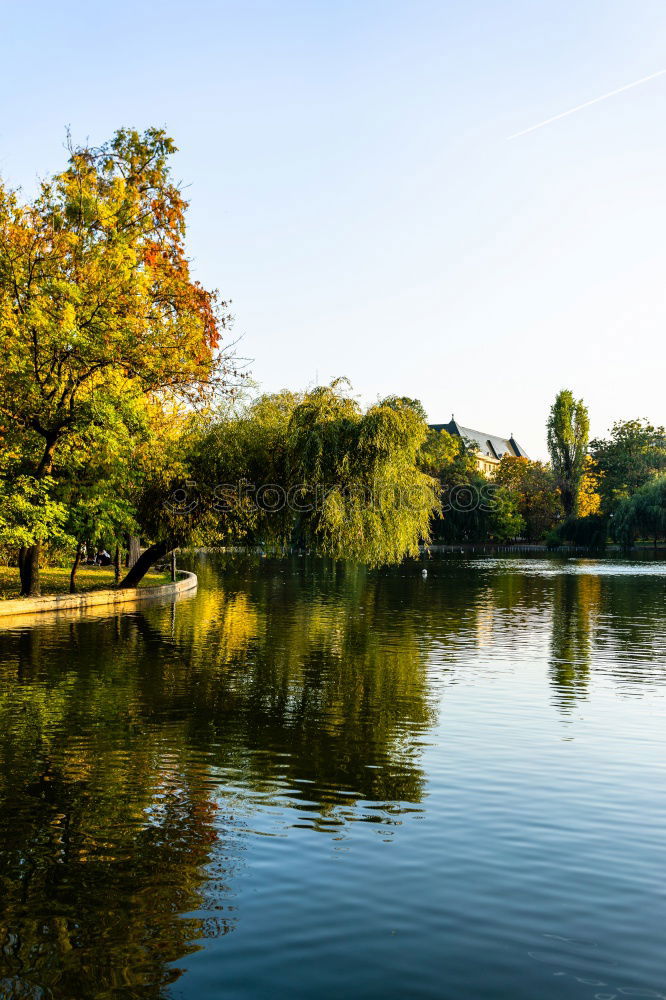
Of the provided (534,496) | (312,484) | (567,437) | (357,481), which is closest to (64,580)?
(312,484)

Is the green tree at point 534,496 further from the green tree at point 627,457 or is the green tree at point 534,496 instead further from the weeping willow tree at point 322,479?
the weeping willow tree at point 322,479

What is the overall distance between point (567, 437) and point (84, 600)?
3214 inches

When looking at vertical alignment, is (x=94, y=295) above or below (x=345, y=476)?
above

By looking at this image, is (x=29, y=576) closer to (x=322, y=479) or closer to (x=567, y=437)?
(x=322, y=479)

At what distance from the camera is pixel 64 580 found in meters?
36.1

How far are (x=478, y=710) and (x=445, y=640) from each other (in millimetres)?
8872

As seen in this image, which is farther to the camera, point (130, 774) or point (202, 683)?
point (202, 683)

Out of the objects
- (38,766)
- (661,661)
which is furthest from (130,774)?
(661,661)

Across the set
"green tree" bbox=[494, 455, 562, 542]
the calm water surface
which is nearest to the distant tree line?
the calm water surface

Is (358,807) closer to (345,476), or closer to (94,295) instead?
(94,295)

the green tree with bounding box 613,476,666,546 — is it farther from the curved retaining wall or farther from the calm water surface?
the calm water surface

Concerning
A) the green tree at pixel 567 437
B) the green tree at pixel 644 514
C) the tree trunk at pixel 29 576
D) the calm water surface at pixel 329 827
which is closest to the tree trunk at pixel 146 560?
the tree trunk at pixel 29 576

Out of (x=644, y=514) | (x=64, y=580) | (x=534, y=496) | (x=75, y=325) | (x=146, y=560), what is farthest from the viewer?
(x=534, y=496)

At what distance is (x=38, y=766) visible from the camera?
956 centimetres
